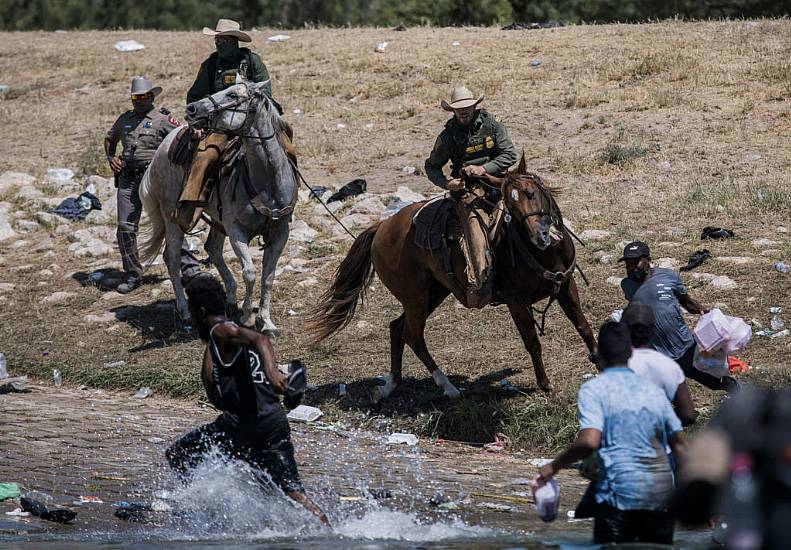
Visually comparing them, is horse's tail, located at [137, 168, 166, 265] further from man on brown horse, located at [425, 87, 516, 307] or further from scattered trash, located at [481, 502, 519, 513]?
scattered trash, located at [481, 502, 519, 513]

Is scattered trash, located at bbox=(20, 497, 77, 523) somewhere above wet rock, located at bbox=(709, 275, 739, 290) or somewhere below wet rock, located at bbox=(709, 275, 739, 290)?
below

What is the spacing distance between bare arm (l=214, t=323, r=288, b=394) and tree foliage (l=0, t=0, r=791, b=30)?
32.1 meters

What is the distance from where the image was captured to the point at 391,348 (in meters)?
10.7

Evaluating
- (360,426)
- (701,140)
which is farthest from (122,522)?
(701,140)

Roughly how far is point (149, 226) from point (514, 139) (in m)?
6.16

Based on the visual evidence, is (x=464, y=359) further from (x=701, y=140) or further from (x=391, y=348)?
(x=701, y=140)

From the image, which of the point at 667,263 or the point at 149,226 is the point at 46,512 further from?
the point at 667,263

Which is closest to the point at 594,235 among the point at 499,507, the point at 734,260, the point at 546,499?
the point at 734,260

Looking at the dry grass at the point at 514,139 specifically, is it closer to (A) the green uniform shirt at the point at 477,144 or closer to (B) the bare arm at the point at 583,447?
(A) the green uniform shirt at the point at 477,144

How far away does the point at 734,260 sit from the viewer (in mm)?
11797

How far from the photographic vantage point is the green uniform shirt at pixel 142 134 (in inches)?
545

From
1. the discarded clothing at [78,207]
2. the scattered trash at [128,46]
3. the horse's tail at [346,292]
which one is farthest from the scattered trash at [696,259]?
the scattered trash at [128,46]

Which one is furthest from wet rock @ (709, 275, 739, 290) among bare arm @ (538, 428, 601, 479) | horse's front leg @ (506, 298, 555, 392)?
bare arm @ (538, 428, 601, 479)

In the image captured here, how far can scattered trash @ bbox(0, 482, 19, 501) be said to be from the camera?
25.5 ft
